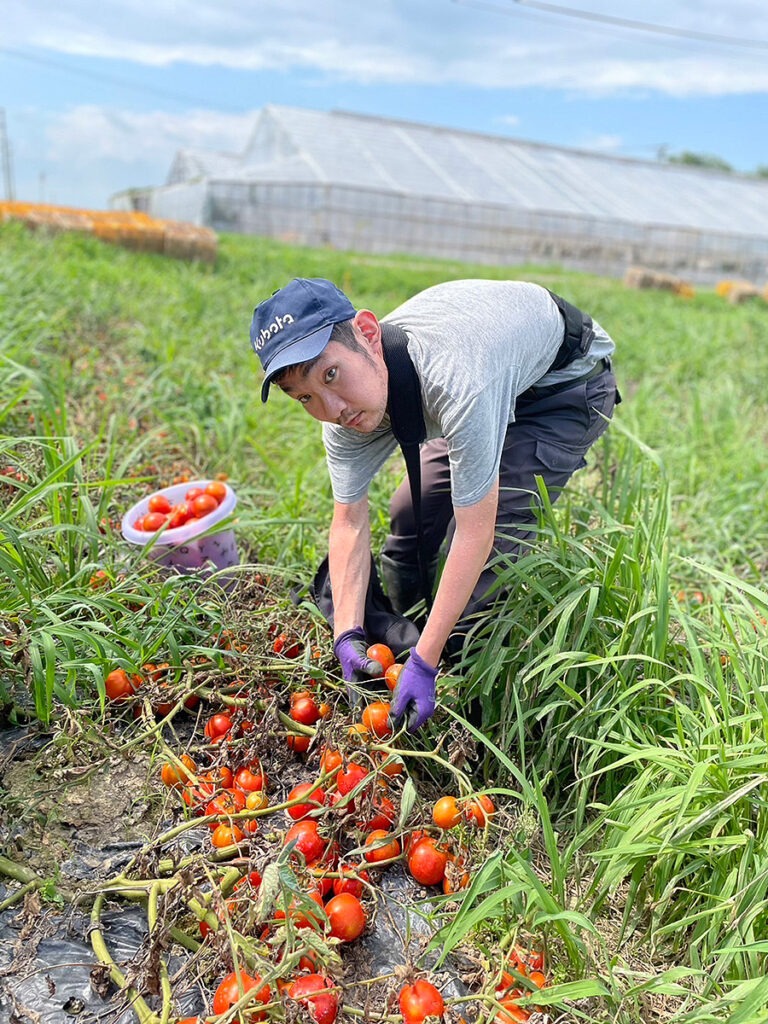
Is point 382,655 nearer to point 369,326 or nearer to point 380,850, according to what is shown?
point 380,850

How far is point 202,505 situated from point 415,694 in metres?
1.07

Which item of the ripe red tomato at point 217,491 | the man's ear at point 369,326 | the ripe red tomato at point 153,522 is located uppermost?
the man's ear at point 369,326

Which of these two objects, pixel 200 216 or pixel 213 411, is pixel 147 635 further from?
pixel 200 216

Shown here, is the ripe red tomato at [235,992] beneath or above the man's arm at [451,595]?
beneath

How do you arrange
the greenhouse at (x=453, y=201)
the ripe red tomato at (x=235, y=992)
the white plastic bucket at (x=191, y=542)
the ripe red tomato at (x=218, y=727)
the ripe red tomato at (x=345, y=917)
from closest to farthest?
the ripe red tomato at (x=235, y=992)
the ripe red tomato at (x=345, y=917)
the ripe red tomato at (x=218, y=727)
the white plastic bucket at (x=191, y=542)
the greenhouse at (x=453, y=201)

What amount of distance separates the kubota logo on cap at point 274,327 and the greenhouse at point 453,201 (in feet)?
58.1

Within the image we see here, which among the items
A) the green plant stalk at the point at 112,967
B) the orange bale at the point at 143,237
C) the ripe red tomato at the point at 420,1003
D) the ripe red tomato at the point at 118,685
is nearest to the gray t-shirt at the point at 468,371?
the ripe red tomato at the point at 118,685

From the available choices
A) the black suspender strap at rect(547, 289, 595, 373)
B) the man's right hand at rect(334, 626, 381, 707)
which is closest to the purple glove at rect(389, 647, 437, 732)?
the man's right hand at rect(334, 626, 381, 707)

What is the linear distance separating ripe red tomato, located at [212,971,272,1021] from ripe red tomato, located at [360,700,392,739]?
55 cm

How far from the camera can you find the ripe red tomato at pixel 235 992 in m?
1.30

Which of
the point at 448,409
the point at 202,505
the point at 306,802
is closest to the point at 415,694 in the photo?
the point at 306,802

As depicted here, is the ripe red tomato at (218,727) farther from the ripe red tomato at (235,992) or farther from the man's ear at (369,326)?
the man's ear at (369,326)

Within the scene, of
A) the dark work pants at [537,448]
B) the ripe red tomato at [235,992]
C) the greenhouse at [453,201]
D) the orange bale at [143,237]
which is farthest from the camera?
the greenhouse at [453,201]

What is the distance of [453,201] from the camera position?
19.7m
